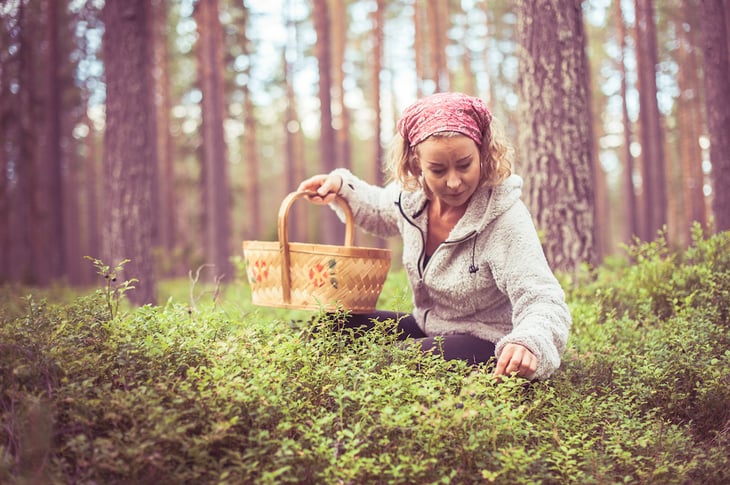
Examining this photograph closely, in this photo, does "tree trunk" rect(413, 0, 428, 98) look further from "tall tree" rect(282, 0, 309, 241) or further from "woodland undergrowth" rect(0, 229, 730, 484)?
"woodland undergrowth" rect(0, 229, 730, 484)

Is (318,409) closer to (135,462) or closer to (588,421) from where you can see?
(135,462)

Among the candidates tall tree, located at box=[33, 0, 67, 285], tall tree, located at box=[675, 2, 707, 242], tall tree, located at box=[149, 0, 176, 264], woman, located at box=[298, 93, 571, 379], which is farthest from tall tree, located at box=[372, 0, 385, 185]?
woman, located at box=[298, 93, 571, 379]

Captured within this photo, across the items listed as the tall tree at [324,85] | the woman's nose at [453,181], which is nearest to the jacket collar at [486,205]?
the woman's nose at [453,181]

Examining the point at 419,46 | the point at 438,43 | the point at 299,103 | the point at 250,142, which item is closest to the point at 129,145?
the point at 438,43

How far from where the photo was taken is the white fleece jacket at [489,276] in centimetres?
286

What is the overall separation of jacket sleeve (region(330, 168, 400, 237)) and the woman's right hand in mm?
52

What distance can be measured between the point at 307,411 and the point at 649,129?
1596cm

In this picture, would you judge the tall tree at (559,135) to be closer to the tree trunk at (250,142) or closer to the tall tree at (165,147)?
the tree trunk at (250,142)

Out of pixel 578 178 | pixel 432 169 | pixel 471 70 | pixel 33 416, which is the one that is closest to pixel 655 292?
pixel 578 178

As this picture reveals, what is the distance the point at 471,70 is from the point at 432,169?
73.8ft

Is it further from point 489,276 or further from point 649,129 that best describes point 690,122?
point 489,276

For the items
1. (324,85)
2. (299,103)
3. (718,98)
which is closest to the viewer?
(718,98)

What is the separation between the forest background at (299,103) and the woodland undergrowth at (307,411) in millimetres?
2279

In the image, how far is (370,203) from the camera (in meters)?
3.82
